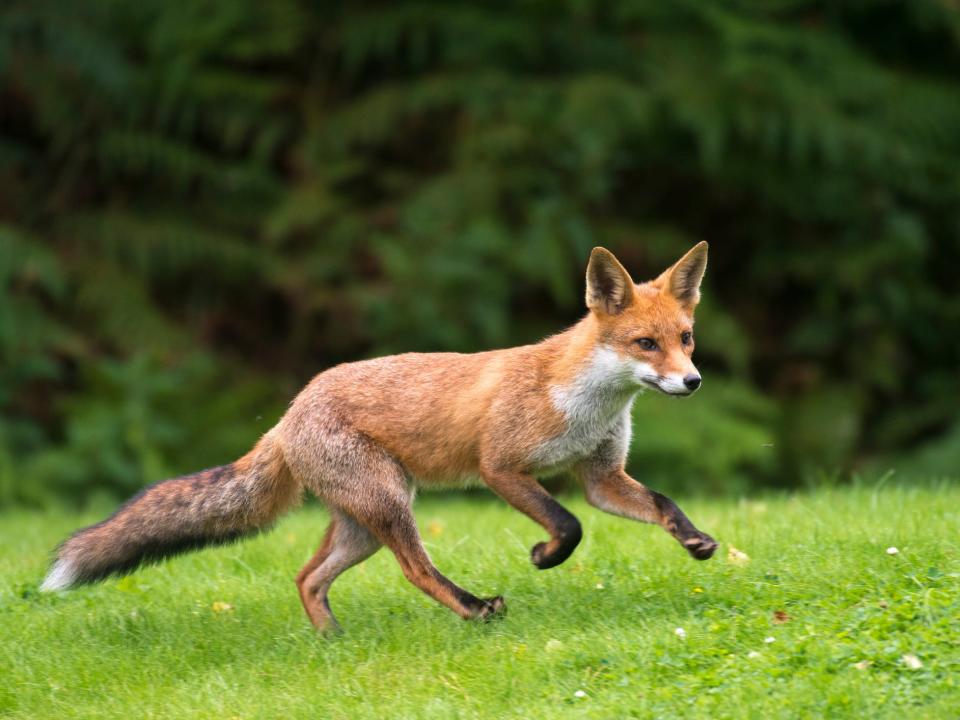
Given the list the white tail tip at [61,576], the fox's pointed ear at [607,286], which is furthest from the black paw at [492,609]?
the white tail tip at [61,576]

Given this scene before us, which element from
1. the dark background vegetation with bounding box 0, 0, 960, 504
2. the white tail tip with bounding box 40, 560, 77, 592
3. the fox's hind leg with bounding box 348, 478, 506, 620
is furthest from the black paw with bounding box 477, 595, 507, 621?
the dark background vegetation with bounding box 0, 0, 960, 504

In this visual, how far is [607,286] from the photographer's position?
5801mm

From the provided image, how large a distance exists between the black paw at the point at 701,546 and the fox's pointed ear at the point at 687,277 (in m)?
1.20

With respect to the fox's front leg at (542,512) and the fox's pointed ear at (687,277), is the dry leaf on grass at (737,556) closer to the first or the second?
the fox's front leg at (542,512)

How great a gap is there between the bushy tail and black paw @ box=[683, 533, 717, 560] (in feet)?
6.46

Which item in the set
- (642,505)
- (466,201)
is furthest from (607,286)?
(466,201)

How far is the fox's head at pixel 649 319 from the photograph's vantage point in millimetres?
5449

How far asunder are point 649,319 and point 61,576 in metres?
3.00

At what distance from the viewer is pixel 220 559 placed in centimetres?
698

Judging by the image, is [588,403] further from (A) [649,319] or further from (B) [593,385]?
(A) [649,319]

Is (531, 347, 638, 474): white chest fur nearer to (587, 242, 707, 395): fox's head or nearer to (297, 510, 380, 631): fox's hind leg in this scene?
(587, 242, 707, 395): fox's head

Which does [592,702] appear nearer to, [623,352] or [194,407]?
[623,352]

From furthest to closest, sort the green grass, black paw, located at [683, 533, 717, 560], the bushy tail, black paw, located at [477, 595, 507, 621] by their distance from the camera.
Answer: the bushy tail
black paw, located at [477, 595, 507, 621]
black paw, located at [683, 533, 717, 560]
the green grass

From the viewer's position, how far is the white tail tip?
18.6ft
